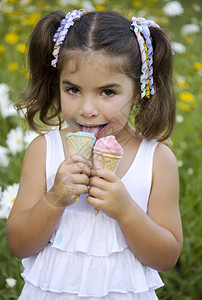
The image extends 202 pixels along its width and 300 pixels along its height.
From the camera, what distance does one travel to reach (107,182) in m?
1.22

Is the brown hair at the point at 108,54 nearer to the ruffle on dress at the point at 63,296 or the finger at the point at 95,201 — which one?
the finger at the point at 95,201

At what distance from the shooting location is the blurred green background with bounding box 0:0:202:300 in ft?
6.39

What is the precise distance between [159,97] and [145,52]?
172 mm

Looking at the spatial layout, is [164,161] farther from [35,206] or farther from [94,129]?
[35,206]

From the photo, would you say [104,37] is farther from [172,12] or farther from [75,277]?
[172,12]

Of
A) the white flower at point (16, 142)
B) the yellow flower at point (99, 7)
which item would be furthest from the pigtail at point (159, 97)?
the yellow flower at point (99, 7)

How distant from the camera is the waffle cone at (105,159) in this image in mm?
1208

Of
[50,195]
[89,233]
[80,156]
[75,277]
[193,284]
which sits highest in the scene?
[80,156]

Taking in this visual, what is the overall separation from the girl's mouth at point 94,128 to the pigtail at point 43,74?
290 mm

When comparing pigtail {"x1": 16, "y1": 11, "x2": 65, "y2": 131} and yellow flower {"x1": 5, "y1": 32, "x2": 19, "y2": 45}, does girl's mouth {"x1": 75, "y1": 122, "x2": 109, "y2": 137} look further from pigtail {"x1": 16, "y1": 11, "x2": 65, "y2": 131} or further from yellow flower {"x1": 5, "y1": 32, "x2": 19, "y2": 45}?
yellow flower {"x1": 5, "y1": 32, "x2": 19, "y2": 45}

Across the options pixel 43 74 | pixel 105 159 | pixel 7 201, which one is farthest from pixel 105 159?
pixel 7 201

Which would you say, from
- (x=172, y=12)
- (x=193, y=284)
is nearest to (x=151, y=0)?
(x=172, y=12)

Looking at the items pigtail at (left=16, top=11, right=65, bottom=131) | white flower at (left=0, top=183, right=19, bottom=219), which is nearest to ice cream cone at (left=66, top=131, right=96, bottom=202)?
pigtail at (left=16, top=11, right=65, bottom=131)

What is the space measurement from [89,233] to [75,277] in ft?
0.41
